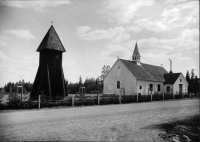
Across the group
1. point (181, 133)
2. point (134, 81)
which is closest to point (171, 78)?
point (134, 81)

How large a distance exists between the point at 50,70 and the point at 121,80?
1715 cm

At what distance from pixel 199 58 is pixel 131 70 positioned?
22976 mm

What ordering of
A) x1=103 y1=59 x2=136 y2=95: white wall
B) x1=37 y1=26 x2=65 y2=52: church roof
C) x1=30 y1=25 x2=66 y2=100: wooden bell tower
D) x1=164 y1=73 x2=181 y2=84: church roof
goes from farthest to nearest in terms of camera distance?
x1=164 y1=73 x2=181 y2=84: church roof, x1=103 y1=59 x2=136 y2=95: white wall, x1=37 y1=26 x2=65 y2=52: church roof, x1=30 y1=25 x2=66 y2=100: wooden bell tower

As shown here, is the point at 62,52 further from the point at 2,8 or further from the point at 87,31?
the point at 2,8

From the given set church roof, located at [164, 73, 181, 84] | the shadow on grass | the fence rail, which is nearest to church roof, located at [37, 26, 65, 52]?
the fence rail

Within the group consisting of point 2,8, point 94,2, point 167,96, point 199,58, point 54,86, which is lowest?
point 167,96

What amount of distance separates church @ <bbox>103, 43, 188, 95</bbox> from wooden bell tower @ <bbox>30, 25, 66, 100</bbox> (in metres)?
14.9

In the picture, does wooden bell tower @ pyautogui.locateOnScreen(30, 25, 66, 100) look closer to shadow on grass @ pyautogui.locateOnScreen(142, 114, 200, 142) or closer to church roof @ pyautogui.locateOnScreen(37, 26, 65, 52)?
church roof @ pyautogui.locateOnScreen(37, 26, 65, 52)

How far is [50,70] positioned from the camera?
22.1m

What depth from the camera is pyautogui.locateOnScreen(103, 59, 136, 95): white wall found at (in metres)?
34.3

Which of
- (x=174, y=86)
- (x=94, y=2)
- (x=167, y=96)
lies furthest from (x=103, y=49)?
(x=174, y=86)

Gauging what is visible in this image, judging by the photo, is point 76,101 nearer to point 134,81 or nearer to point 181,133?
point 181,133

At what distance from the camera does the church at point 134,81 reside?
3442 centimetres

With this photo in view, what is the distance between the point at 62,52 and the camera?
23828 mm
